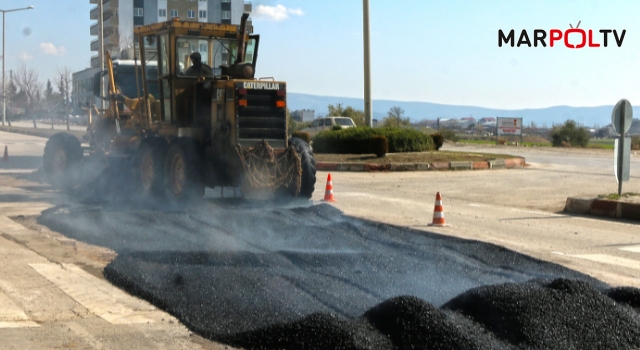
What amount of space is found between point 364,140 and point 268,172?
12.6m

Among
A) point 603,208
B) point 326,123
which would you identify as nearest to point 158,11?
point 326,123

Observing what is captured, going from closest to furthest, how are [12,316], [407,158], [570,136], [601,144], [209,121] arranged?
[12,316]
[209,121]
[407,158]
[570,136]
[601,144]

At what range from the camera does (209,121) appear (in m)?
14.3

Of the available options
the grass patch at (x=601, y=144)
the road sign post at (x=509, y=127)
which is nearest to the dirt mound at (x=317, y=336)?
the grass patch at (x=601, y=144)

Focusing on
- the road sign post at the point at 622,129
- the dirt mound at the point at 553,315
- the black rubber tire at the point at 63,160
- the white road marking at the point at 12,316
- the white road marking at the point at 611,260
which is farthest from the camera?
the black rubber tire at the point at 63,160

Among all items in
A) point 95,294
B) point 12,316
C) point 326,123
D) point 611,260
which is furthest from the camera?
point 326,123

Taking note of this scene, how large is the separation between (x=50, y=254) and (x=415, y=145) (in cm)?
1949

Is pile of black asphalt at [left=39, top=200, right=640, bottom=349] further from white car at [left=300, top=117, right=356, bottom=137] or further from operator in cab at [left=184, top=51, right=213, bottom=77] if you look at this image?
white car at [left=300, top=117, right=356, bottom=137]

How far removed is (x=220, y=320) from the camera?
6.10m

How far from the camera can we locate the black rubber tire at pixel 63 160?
1689cm

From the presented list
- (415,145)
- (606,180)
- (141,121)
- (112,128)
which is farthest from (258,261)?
(415,145)

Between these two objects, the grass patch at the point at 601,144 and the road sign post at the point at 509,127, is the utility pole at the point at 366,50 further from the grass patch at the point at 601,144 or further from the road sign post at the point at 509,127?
the road sign post at the point at 509,127

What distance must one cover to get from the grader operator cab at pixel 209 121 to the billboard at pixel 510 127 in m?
35.0

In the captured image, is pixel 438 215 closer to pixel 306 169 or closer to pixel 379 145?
pixel 306 169
